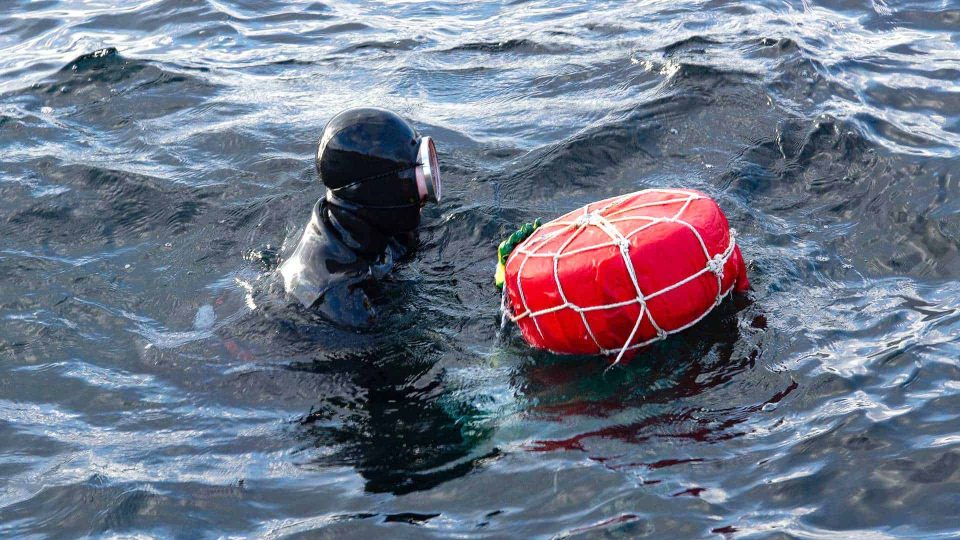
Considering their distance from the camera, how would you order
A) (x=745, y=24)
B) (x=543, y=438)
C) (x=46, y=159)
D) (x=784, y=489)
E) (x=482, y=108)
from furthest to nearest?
(x=745, y=24) < (x=482, y=108) < (x=46, y=159) < (x=543, y=438) < (x=784, y=489)

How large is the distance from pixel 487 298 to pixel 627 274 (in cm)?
166

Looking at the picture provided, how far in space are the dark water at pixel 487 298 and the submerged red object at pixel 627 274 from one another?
33 centimetres

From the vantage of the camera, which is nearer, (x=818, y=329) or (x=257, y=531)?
(x=257, y=531)

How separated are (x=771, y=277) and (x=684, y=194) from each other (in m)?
1.14

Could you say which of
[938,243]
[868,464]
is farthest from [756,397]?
[938,243]

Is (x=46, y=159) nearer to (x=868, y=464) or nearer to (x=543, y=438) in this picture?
(x=543, y=438)

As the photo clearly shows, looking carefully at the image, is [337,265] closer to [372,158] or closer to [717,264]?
[372,158]

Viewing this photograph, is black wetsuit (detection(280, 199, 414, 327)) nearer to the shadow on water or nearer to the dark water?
the dark water

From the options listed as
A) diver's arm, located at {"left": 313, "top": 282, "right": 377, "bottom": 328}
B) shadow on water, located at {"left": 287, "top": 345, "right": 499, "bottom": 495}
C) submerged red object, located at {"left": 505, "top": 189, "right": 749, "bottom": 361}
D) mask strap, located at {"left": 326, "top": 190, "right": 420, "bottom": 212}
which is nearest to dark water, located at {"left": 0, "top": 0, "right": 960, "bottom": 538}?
shadow on water, located at {"left": 287, "top": 345, "right": 499, "bottom": 495}

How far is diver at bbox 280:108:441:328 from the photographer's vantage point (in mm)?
5703

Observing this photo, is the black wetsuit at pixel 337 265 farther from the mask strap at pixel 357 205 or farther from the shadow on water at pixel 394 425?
the shadow on water at pixel 394 425

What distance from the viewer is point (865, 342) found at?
5.48 meters

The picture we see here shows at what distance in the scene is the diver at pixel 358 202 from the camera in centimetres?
570

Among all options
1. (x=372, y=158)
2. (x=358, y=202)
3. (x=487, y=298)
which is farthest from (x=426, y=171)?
(x=487, y=298)
